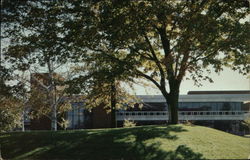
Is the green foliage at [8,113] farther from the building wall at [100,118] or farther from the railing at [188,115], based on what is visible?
the railing at [188,115]

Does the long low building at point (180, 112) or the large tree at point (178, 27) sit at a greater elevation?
the large tree at point (178, 27)

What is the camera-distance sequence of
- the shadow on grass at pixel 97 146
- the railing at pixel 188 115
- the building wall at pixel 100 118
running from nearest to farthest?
1. the shadow on grass at pixel 97 146
2. the building wall at pixel 100 118
3. the railing at pixel 188 115

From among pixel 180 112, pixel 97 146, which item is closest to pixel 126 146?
pixel 97 146

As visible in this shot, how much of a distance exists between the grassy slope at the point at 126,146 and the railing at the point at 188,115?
3677cm

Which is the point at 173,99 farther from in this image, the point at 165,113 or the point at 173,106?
the point at 165,113

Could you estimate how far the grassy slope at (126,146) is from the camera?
551 inches

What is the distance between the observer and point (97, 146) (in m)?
15.4

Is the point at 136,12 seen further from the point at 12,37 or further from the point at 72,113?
the point at 72,113

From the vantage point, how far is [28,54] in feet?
68.8

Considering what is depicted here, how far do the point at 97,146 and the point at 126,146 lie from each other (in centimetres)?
141

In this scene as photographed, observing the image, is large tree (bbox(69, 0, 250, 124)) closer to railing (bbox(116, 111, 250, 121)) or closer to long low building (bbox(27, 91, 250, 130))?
long low building (bbox(27, 91, 250, 130))

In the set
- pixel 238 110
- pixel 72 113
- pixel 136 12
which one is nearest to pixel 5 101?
pixel 136 12

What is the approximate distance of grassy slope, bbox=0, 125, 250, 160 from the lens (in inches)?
551

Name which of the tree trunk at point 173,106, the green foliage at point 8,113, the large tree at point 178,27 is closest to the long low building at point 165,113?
the green foliage at point 8,113
